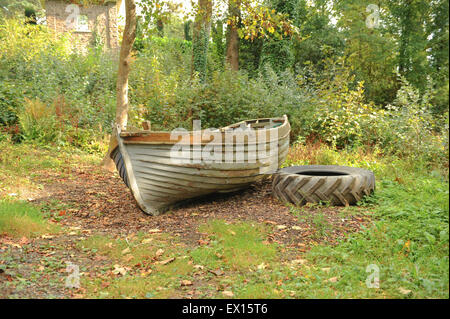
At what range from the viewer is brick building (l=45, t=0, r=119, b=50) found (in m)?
21.3

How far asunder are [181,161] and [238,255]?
169 cm

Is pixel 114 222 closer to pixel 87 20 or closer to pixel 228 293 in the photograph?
pixel 228 293

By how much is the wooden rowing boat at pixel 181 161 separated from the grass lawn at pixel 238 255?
15.1 inches

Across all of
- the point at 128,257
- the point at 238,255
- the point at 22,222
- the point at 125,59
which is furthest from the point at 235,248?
the point at 125,59

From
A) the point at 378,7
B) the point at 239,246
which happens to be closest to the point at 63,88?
the point at 239,246

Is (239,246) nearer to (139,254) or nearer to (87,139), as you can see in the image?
(139,254)

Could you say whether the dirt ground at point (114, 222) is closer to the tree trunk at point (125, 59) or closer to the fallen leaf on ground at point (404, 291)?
the fallen leaf on ground at point (404, 291)

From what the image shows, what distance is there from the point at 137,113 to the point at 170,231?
6062 mm

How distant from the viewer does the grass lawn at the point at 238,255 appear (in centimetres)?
315

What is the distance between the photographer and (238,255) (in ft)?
12.7

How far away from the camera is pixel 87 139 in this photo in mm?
9508

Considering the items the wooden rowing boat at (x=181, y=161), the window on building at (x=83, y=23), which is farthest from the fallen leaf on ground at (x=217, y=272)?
the window on building at (x=83, y=23)

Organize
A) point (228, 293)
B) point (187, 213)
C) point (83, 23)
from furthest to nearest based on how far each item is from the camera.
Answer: point (83, 23), point (187, 213), point (228, 293)

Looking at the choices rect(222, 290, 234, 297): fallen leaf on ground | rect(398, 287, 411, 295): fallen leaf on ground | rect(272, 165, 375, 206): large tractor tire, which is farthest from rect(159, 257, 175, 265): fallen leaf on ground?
rect(272, 165, 375, 206): large tractor tire
